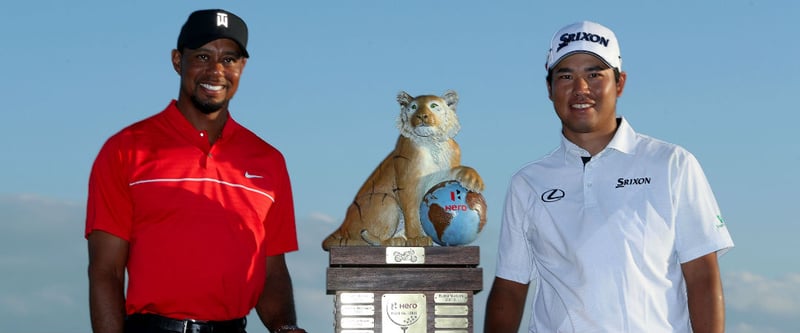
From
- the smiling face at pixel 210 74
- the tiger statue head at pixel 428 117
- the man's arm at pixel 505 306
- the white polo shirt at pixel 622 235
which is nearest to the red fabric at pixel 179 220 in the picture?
the smiling face at pixel 210 74

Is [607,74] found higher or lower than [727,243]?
higher

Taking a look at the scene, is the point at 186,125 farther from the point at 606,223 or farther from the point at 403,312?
the point at 403,312

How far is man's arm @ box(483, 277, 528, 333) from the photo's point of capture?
3010 millimetres

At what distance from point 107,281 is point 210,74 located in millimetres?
809

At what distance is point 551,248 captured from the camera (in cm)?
284

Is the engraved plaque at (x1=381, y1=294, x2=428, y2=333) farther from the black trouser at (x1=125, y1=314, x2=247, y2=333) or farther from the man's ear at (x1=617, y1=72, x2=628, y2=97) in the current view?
the man's ear at (x1=617, y1=72, x2=628, y2=97)

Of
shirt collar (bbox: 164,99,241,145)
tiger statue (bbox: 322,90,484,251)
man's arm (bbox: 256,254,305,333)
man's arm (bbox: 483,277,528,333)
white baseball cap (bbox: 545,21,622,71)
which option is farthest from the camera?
tiger statue (bbox: 322,90,484,251)

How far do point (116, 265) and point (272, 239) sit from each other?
59 centimetres

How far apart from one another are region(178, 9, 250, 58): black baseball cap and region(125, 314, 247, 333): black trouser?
98cm

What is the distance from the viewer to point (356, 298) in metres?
4.61

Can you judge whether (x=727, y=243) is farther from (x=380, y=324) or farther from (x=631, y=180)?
(x=380, y=324)

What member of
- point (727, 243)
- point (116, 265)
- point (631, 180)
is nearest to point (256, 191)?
point (116, 265)

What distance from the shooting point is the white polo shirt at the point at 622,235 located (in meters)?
2.69

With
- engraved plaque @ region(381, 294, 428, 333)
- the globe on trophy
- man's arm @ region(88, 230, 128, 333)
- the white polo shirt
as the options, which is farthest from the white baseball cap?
engraved plaque @ region(381, 294, 428, 333)
